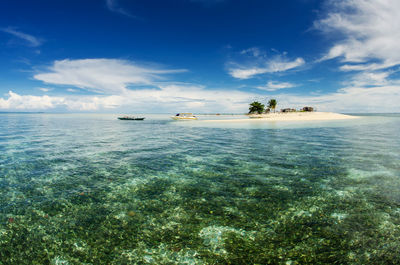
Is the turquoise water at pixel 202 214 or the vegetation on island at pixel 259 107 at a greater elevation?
the vegetation on island at pixel 259 107

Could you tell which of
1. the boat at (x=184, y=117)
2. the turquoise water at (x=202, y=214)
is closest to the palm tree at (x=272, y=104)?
the boat at (x=184, y=117)

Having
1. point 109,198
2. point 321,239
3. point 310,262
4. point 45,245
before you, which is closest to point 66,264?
point 45,245

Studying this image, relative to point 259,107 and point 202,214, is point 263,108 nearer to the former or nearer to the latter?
point 259,107

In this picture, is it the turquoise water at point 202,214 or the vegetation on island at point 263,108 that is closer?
the turquoise water at point 202,214

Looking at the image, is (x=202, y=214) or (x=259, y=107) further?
(x=259, y=107)

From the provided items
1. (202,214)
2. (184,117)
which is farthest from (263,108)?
(202,214)

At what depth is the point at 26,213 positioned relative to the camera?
9.29 meters

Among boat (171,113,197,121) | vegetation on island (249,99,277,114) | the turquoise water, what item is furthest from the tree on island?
the turquoise water

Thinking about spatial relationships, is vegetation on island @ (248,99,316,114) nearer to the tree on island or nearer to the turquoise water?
the tree on island

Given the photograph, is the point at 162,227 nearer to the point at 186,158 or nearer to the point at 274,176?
the point at 274,176

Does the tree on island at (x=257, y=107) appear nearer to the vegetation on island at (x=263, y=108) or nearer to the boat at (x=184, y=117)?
the vegetation on island at (x=263, y=108)

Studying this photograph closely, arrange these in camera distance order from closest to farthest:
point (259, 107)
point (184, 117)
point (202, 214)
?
point (202, 214)
point (184, 117)
point (259, 107)

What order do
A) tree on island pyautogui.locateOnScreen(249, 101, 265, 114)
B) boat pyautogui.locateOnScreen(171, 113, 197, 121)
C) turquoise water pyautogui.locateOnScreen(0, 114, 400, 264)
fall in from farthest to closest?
tree on island pyautogui.locateOnScreen(249, 101, 265, 114) → boat pyautogui.locateOnScreen(171, 113, 197, 121) → turquoise water pyautogui.locateOnScreen(0, 114, 400, 264)

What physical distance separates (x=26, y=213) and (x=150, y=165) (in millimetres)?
9292
